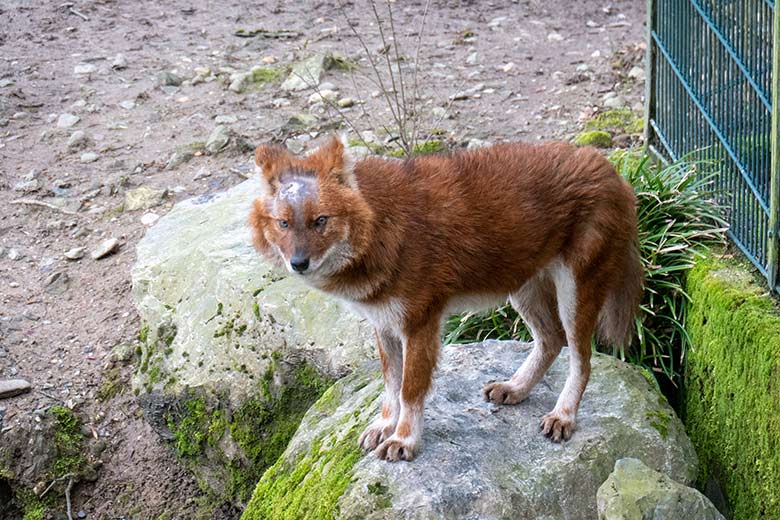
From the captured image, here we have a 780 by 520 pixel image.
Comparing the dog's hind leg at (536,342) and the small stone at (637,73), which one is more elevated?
the dog's hind leg at (536,342)

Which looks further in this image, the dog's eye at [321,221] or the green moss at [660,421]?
the green moss at [660,421]

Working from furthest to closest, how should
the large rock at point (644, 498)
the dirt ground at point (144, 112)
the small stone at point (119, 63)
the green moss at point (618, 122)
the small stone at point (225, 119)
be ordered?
the small stone at point (119, 63) → the small stone at point (225, 119) → the green moss at point (618, 122) → the dirt ground at point (144, 112) → the large rock at point (644, 498)

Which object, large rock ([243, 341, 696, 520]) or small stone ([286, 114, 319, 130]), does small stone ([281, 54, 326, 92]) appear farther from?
large rock ([243, 341, 696, 520])

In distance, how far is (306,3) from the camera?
13242mm

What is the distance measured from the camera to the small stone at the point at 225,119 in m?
10.5

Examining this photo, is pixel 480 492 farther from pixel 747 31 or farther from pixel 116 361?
pixel 116 361

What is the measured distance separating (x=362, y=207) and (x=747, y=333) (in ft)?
7.30

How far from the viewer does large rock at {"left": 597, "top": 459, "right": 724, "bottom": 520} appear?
14.3ft

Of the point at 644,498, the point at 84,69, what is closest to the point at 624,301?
the point at 644,498

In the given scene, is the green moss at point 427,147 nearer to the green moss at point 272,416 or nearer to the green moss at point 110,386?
the green moss at point 272,416

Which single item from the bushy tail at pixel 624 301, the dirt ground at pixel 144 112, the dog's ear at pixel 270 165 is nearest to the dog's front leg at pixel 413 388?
the dog's ear at pixel 270 165

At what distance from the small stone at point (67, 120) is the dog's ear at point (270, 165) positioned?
6.20 metres

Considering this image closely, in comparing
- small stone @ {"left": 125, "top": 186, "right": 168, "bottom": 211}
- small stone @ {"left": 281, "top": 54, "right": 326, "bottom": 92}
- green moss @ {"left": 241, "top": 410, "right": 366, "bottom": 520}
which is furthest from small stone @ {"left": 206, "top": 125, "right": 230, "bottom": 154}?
green moss @ {"left": 241, "top": 410, "right": 366, "bottom": 520}

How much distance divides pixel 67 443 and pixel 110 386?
567mm
